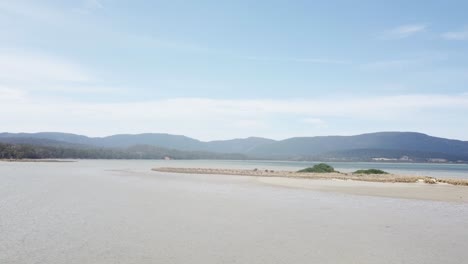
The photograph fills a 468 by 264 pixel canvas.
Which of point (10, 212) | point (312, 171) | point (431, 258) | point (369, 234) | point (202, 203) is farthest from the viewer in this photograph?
point (312, 171)

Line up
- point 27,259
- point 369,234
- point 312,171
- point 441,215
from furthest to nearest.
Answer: point 312,171 → point 441,215 → point 369,234 → point 27,259

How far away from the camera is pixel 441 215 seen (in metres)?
19.5

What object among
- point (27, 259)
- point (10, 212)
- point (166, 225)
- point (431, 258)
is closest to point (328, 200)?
point (166, 225)

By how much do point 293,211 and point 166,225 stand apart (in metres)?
6.59

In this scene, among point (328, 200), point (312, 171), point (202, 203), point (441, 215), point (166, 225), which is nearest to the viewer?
point (166, 225)

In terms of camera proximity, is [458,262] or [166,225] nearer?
[458,262]

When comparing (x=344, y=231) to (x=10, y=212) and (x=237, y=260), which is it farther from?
(x=10, y=212)

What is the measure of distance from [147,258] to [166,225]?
17.0 feet

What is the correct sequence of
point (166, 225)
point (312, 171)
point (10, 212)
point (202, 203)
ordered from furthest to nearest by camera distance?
1. point (312, 171)
2. point (202, 203)
3. point (10, 212)
4. point (166, 225)

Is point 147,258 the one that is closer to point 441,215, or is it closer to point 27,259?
point 27,259

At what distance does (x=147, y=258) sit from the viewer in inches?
422

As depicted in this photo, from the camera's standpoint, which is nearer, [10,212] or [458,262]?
[458,262]

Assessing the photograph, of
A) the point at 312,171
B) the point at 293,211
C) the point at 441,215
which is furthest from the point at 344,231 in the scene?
the point at 312,171

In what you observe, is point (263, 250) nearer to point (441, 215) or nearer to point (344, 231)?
point (344, 231)
